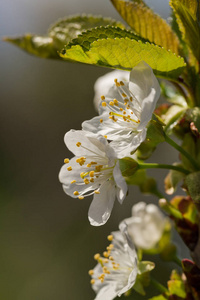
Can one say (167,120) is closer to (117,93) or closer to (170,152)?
(117,93)

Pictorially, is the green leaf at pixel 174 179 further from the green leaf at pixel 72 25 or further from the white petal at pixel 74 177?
the green leaf at pixel 72 25

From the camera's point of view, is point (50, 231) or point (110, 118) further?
point (50, 231)

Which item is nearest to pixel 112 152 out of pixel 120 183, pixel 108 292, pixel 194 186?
pixel 120 183

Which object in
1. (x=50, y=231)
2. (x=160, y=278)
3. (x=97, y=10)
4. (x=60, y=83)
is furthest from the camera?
(x=97, y=10)

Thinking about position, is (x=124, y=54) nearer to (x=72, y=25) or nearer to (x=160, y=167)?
(x=160, y=167)

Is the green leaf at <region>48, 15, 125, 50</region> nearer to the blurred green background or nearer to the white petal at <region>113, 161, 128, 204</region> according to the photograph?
the white petal at <region>113, 161, 128, 204</region>

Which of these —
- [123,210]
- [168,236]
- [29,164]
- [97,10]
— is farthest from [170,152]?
[168,236]
